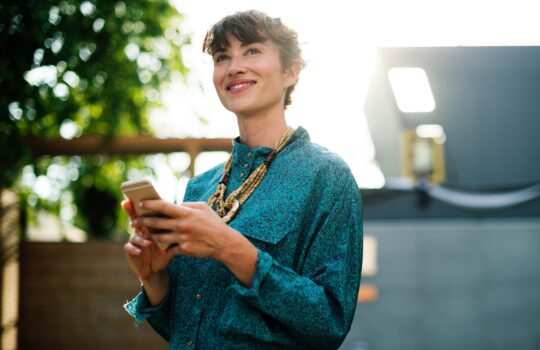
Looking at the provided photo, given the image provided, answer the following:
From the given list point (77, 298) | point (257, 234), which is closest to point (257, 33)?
point (257, 234)

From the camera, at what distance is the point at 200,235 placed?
3.53 ft

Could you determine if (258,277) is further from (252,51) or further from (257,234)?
(252,51)

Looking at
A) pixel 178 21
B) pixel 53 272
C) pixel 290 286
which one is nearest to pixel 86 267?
pixel 53 272

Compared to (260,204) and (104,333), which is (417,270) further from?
(260,204)

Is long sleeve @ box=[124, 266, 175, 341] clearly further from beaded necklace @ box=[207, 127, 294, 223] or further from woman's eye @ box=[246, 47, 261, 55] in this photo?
woman's eye @ box=[246, 47, 261, 55]

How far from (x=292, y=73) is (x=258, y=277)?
54 cm

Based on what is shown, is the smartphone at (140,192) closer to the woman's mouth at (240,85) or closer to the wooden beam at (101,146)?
the woman's mouth at (240,85)

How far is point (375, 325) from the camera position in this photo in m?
5.26

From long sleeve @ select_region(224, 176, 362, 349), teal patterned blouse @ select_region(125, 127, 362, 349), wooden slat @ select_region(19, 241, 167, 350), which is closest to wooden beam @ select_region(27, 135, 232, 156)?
wooden slat @ select_region(19, 241, 167, 350)

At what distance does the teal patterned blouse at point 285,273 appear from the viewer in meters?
1.13

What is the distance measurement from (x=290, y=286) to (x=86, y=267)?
2.93m

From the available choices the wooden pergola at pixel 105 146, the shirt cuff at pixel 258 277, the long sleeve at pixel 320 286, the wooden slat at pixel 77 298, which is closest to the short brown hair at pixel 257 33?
the long sleeve at pixel 320 286

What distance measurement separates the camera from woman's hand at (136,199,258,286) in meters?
1.07

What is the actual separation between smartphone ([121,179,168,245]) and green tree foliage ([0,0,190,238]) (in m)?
2.93
